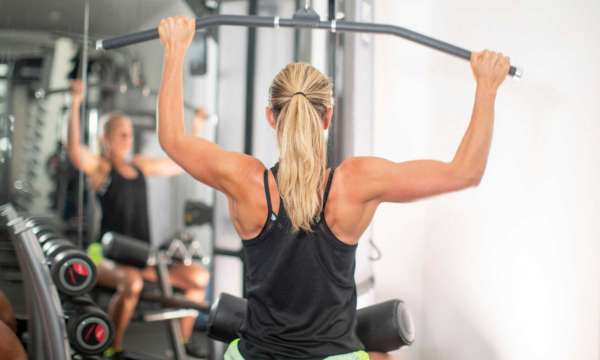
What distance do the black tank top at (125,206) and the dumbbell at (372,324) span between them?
66.3 inches

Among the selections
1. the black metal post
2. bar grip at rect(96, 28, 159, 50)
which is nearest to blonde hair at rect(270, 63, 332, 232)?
bar grip at rect(96, 28, 159, 50)

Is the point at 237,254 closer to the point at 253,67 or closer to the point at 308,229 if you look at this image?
the point at 253,67

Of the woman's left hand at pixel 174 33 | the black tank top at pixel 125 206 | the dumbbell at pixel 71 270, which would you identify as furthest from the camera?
the black tank top at pixel 125 206

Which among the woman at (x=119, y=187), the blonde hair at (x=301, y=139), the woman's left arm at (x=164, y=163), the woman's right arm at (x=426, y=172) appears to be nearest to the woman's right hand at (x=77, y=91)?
the woman at (x=119, y=187)

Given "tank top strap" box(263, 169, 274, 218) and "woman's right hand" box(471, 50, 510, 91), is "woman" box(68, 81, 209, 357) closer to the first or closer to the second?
"tank top strap" box(263, 169, 274, 218)

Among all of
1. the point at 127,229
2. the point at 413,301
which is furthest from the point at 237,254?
the point at 413,301

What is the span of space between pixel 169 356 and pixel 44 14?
2072 millimetres

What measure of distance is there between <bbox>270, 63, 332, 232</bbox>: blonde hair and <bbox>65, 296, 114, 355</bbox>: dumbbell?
141cm

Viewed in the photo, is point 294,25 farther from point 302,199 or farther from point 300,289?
point 300,289

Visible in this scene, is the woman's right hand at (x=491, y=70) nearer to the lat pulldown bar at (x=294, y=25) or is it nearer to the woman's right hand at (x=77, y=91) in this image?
the lat pulldown bar at (x=294, y=25)

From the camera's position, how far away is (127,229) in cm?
370

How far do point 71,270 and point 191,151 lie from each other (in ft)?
3.97

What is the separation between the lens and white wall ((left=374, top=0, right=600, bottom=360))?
195cm

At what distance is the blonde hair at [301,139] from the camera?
4.91 feet
